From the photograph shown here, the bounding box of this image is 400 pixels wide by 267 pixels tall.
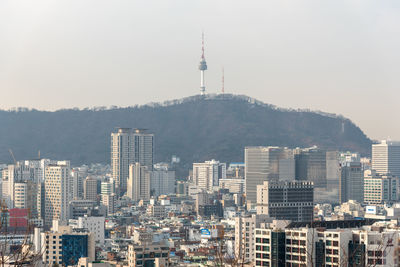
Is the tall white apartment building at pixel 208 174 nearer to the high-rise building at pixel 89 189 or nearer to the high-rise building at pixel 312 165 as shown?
the high-rise building at pixel 89 189

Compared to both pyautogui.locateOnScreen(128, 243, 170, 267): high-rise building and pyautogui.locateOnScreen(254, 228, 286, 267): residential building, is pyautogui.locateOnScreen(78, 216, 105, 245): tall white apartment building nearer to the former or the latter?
pyautogui.locateOnScreen(128, 243, 170, 267): high-rise building

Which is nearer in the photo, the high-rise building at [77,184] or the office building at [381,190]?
the office building at [381,190]

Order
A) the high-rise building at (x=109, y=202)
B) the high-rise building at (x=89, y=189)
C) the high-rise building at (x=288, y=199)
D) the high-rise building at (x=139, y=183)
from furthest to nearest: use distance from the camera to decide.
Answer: the high-rise building at (x=139, y=183), the high-rise building at (x=89, y=189), the high-rise building at (x=109, y=202), the high-rise building at (x=288, y=199)

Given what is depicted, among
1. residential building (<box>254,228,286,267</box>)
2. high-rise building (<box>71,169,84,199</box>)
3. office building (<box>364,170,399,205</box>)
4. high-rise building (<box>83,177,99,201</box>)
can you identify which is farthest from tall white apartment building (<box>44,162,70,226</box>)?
residential building (<box>254,228,286,267</box>)

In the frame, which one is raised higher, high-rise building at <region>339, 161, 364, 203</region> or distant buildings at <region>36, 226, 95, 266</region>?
high-rise building at <region>339, 161, 364, 203</region>

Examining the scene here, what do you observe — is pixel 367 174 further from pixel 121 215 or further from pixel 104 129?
pixel 104 129

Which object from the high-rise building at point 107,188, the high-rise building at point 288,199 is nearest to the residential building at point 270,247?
the high-rise building at point 288,199

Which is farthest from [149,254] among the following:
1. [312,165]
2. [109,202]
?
[312,165]
